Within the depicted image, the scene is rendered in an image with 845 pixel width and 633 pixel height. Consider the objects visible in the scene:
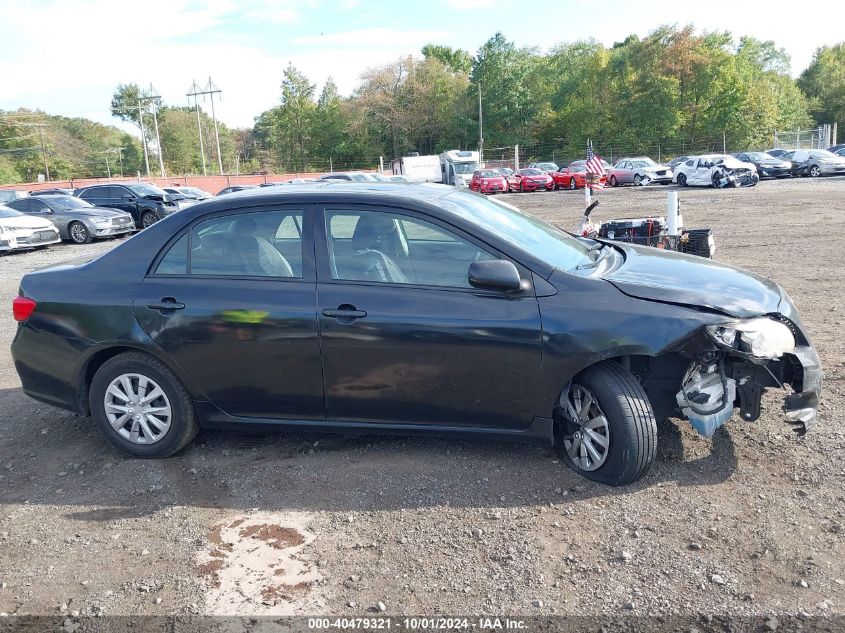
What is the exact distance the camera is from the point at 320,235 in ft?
13.7

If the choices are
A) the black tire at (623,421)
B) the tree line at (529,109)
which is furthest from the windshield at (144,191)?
the tree line at (529,109)

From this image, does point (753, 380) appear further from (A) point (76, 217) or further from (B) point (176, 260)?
(A) point (76, 217)

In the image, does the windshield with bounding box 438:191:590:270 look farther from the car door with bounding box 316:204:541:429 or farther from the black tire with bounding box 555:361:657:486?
the black tire with bounding box 555:361:657:486

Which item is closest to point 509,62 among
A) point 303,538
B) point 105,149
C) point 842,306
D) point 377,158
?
point 377,158

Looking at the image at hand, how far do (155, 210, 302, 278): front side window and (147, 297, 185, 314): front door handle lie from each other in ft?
0.65

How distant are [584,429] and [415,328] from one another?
112 centimetres

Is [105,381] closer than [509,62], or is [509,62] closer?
[105,381]

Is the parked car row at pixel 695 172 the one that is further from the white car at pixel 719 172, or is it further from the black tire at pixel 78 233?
the black tire at pixel 78 233

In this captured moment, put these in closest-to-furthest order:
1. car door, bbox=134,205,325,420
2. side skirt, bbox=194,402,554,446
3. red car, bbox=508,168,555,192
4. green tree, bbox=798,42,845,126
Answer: side skirt, bbox=194,402,554,446 → car door, bbox=134,205,325,420 → red car, bbox=508,168,555,192 → green tree, bbox=798,42,845,126

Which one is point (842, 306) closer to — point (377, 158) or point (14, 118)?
point (377, 158)

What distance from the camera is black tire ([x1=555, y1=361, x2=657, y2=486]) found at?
3.71 m

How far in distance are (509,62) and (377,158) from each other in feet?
58.0

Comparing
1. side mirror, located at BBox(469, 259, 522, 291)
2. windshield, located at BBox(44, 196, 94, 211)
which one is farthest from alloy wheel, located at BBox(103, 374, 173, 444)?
windshield, located at BBox(44, 196, 94, 211)

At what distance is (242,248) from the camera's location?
4320mm
